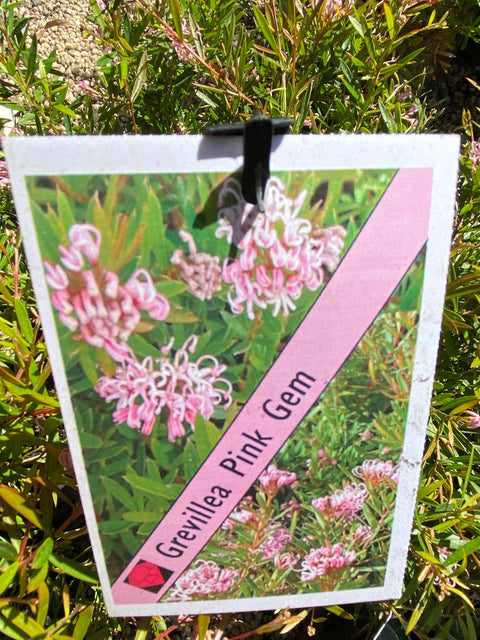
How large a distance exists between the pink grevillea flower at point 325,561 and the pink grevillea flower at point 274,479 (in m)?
0.10

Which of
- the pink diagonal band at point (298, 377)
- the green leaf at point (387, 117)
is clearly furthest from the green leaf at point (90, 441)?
the green leaf at point (387, 117)

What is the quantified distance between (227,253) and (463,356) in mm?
620

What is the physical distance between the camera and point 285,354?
45cm

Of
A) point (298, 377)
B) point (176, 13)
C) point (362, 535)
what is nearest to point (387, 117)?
point (176, 13)

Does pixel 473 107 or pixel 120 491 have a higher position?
pixel 473 107

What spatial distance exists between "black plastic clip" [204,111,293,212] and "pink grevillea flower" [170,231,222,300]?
0.20 ft

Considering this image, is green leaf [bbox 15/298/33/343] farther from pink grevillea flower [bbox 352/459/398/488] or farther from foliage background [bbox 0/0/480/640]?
pink grevillea flower [bbox 352/459/398/488]

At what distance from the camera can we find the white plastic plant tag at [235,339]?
40 cm

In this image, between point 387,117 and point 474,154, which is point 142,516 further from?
point 474,154

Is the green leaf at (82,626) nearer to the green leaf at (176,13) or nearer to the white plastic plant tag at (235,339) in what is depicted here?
the white plastic plant tag at (235,339)

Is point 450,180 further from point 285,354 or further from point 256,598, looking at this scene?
point 256,598

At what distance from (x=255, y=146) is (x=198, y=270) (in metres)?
0.11

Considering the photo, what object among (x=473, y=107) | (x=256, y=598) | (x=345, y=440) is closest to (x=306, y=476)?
(x=345, y=440)

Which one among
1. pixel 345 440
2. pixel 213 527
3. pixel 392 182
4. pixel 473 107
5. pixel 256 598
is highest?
pixel 473 107
